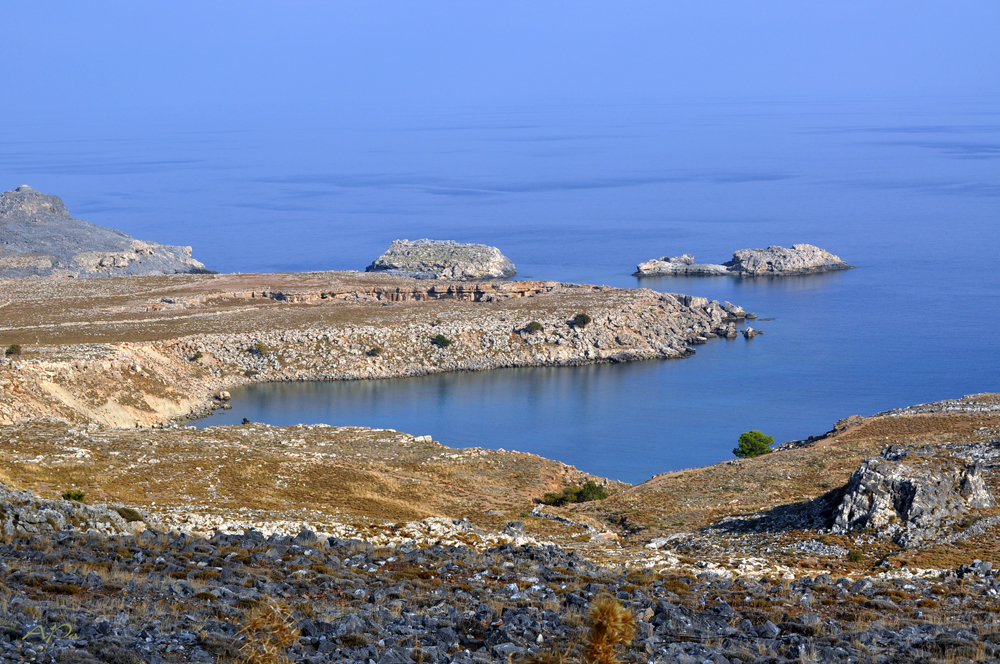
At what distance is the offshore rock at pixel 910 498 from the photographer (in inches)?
1048

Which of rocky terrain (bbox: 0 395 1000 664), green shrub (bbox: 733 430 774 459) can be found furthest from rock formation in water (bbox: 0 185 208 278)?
rocky terrain (bbox: 0 395 1000 664)

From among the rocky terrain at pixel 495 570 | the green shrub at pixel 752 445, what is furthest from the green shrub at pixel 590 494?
the green shrub at pixel 752 445

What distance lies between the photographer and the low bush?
3881 centimetres

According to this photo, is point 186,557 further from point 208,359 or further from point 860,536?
point 208,359

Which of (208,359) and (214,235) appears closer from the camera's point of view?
(208,359)

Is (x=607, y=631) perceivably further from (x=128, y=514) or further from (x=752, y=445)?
(x=752, y=445)

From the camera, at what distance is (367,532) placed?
26.2m

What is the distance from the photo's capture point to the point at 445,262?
147 meters

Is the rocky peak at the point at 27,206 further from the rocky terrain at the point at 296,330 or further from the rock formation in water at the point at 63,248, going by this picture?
the rocky terrain at the point at 296,330

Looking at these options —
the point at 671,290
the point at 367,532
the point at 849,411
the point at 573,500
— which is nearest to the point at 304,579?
the point at 367,532

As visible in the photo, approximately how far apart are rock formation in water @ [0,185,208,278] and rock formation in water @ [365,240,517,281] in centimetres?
3058

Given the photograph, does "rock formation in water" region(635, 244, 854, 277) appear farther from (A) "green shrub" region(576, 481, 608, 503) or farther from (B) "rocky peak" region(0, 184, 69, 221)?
(A) "green shrub" region(576, 481, 608, 503)

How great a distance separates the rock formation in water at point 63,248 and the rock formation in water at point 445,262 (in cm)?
3058

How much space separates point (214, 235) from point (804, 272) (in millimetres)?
113855
